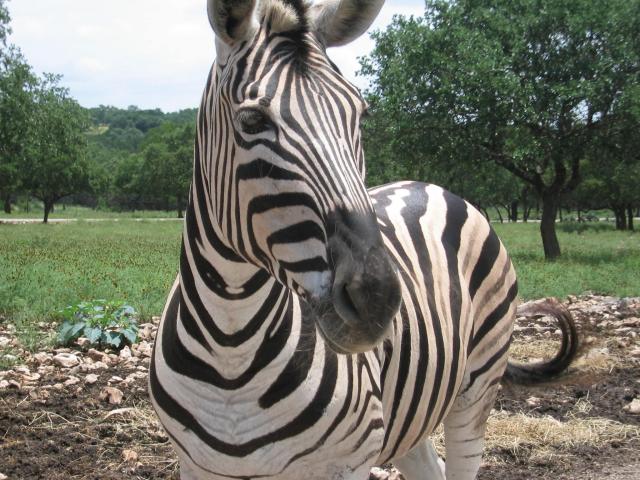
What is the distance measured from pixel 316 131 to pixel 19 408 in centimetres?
412

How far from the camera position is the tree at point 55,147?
2605cm

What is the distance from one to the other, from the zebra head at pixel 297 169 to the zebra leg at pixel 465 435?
169cm

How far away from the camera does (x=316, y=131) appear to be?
5.32 feet

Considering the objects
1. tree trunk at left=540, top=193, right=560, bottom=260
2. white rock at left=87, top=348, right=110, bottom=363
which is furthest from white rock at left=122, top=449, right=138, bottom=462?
tree trunk at left=540, top=193, right=560, bottom=260

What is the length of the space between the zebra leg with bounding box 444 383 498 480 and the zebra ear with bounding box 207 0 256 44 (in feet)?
6.71

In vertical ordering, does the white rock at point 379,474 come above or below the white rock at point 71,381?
below

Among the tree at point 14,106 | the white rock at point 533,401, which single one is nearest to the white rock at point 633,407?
the white rock at point 533,401

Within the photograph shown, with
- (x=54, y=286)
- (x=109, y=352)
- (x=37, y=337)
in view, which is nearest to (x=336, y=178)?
(x=109, y=352)

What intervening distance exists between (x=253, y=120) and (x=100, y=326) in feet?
17.2

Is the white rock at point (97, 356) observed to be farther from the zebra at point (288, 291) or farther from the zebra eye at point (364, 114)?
the zebra eye at point (364, 114)

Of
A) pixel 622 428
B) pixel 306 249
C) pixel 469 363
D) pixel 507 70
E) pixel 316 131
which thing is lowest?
pixel 622 428

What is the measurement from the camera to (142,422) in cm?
459

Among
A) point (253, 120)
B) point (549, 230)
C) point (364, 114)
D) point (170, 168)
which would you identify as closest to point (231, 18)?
point (253, 120)

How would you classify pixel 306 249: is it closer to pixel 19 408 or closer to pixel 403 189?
pixel 403 189
